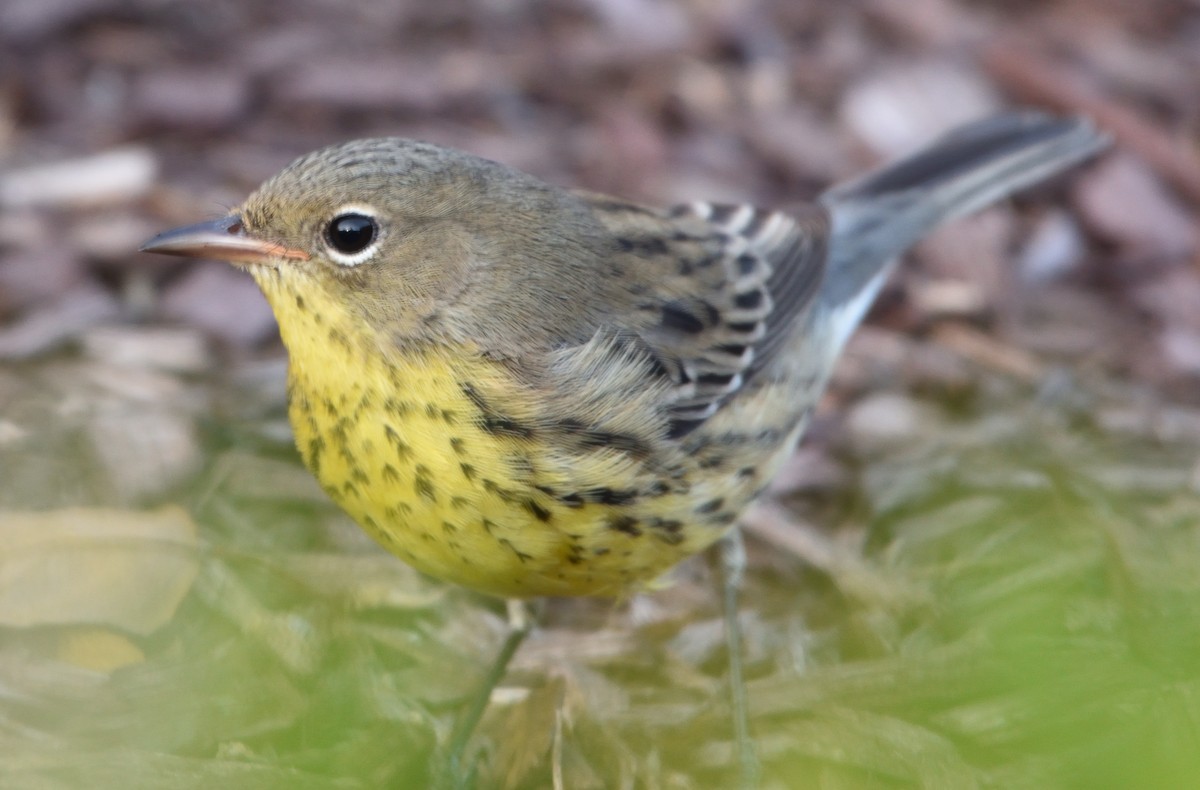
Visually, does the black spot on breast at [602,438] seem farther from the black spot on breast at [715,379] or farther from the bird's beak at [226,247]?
the bird's beak at [226,247]

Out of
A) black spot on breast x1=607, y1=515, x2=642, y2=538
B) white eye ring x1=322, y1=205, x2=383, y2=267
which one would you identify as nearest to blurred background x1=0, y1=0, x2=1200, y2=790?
black spot on breast x1=607, y1=515, x2=642, y2=538

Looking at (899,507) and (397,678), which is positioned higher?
(397,678)

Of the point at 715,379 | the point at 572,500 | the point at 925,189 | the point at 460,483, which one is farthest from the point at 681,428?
the point at 925,189

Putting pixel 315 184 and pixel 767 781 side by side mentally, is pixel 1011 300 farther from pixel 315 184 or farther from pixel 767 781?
pixel 315 184

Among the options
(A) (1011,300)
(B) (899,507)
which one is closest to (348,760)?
(B) (899,507)

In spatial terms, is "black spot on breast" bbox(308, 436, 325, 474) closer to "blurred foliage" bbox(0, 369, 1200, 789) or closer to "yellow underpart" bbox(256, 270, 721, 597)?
"yellow underpart" bbox(256, 270, 721, 597)

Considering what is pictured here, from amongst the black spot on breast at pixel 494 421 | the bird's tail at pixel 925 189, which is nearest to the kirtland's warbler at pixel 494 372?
the black spot on breast at pixel 494 421
